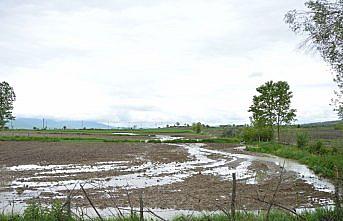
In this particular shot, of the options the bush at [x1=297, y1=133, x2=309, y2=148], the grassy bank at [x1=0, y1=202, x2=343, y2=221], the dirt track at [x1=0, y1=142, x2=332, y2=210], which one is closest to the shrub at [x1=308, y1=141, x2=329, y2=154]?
the bush at [x1=297, y1=133, x2=309, y2=148]

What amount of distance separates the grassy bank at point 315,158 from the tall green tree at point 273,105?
400cm

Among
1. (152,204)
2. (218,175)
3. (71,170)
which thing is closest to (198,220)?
(152,204)

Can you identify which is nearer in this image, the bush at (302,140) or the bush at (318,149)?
the bush at (318,149)

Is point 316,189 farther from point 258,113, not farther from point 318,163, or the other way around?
point 258,113

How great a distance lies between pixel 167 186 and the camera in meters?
21.5

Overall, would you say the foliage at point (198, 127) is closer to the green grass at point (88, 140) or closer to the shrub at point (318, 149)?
the green grass at point (88, 140)

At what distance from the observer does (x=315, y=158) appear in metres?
33.3

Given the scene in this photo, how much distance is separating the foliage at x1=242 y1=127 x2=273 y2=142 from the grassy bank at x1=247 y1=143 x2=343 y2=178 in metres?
7.93

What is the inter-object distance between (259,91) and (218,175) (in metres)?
30.6

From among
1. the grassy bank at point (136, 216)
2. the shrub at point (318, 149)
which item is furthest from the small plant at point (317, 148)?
the grassy bank at point (136, 216)

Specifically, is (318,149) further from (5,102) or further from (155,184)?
(5,102)

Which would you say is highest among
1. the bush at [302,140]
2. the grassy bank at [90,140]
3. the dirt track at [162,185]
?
the bush at [302,140]

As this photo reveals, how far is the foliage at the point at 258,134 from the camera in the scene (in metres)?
60.0

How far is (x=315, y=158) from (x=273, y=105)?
20.1 meters
